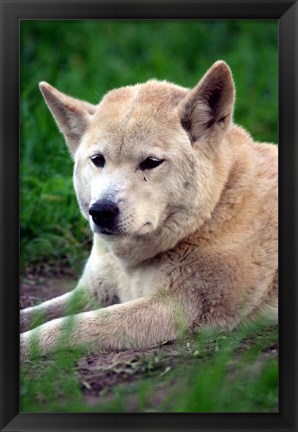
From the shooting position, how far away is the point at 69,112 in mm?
5883

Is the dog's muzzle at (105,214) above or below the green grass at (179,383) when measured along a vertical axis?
above

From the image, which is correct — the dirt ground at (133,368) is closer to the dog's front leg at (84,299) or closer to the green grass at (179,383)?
the green grass at (179,383)

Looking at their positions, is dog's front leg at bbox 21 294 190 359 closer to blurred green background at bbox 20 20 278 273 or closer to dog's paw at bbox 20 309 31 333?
dog's paw at bbox 20 309 31 333

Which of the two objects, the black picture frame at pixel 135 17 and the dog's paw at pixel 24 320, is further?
the dog's paw at pixel 24 320

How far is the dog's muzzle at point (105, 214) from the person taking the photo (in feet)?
17.1

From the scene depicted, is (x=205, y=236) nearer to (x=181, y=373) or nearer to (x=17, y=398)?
(x=181, y=373)

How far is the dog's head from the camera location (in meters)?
5.30

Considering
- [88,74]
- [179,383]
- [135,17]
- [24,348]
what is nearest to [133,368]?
[179,383]

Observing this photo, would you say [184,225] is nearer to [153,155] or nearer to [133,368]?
[153,155]

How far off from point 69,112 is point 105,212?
94cm

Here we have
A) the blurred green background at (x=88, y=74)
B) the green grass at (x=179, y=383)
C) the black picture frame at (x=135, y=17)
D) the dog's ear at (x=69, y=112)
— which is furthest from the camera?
the blurred green background at (x=88, y=74)

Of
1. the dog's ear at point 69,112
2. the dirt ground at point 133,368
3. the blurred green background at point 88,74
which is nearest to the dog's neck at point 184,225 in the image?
the dirt ground at point 133,368

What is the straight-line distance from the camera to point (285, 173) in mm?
5270

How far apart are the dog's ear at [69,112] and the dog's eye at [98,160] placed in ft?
1.11
